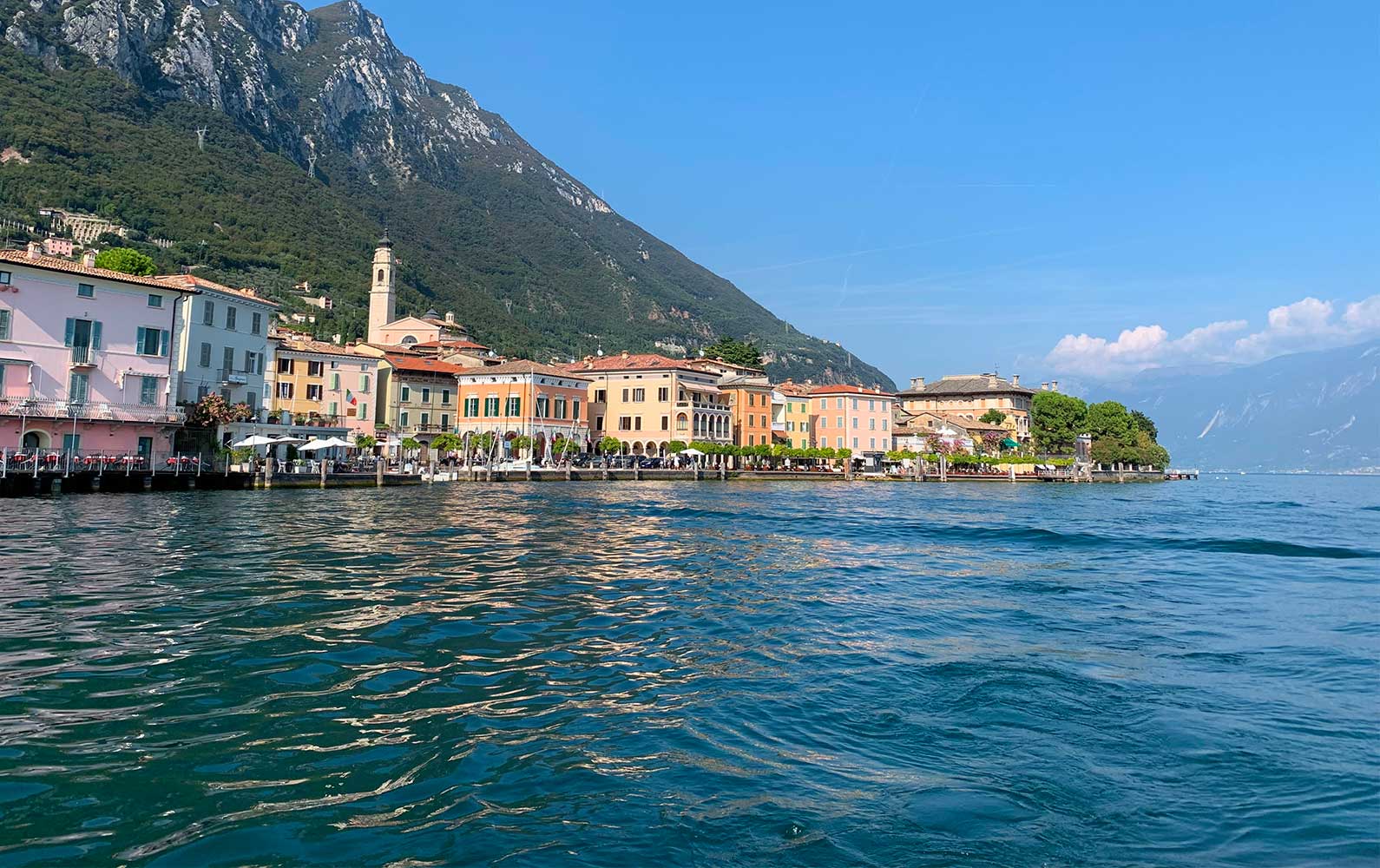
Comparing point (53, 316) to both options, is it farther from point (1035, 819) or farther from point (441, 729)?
point (1035, 819)

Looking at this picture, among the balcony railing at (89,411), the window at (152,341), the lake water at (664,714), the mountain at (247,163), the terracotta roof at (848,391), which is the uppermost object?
the mountain at (247,163)

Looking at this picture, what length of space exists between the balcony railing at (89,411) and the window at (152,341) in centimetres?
260

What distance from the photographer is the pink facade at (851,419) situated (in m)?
97.0

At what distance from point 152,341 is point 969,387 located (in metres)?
98.4

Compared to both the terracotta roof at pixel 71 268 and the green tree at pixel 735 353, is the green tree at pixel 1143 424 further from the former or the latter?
the terracotta roof at pixel 71 268

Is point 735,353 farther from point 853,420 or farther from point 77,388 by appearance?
point 77,388

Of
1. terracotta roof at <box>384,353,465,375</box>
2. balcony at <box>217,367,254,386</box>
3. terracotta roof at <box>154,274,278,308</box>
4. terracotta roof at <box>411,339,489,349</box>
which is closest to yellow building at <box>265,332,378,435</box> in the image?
terracotta roof at <box>384,353,465,375</box>

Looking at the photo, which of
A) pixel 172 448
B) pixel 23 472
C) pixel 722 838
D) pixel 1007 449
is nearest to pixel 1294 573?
pixel 722 838

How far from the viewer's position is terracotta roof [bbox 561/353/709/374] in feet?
259

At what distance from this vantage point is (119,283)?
3928cm

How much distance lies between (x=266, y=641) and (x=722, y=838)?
23.6 feet

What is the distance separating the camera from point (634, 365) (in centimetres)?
8025

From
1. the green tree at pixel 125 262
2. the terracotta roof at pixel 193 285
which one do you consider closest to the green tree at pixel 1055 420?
the terracotta roof at pixel 193 285

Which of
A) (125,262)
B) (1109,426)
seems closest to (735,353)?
(1109,426)
